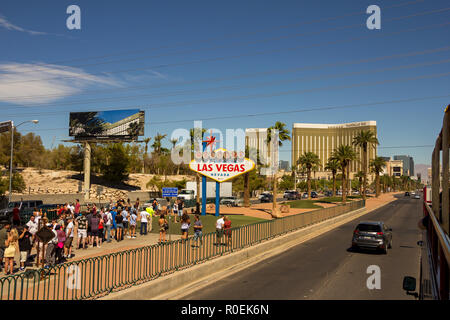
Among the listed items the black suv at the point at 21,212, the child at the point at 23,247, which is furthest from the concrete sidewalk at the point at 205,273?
the black suv at the point at 21,212

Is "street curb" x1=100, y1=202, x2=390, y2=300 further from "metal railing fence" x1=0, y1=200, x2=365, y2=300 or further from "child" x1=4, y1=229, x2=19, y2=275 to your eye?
"child" x1=4, y1=229, x2=19, y2=275

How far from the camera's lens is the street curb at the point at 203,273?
420 inches

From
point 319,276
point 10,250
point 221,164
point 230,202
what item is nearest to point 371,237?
point 319,276

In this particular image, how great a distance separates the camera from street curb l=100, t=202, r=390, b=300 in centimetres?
1066

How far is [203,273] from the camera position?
13.9 meters

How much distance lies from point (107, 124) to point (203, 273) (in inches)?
2386

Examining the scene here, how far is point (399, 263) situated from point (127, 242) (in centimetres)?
1333

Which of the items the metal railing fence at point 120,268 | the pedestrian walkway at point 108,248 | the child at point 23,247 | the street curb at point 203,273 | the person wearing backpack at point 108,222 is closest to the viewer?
the metal railing fence at point 120,268

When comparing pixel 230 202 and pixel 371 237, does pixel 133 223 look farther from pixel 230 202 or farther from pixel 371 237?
pixel 230 202

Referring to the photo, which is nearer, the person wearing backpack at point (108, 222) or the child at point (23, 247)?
the child at point (23, 247)

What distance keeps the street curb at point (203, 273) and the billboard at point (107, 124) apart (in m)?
49.8

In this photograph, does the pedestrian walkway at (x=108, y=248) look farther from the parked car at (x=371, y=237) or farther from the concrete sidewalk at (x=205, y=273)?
the parked car at (x=371, y=237)

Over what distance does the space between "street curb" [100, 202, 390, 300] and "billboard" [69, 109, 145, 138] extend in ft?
163

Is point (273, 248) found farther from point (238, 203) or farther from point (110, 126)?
point (110, 126)
